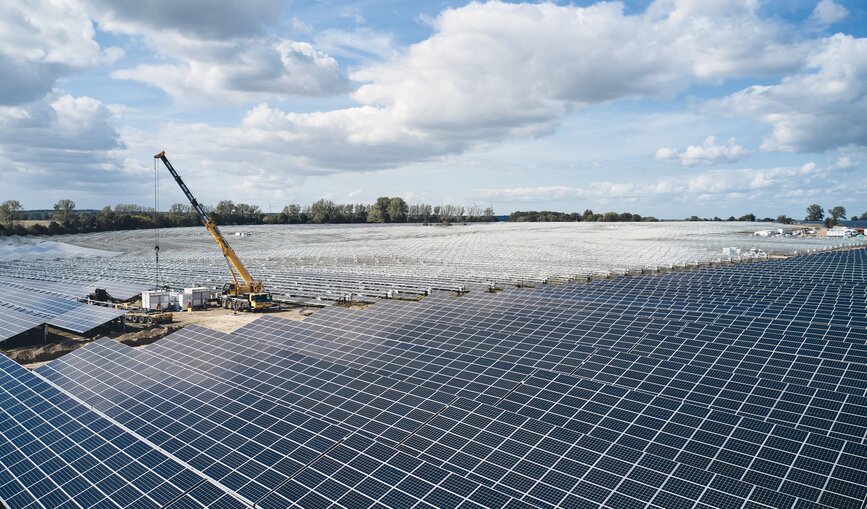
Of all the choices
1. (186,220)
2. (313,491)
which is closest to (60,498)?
(313,491)

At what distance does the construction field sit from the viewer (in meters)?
57.6

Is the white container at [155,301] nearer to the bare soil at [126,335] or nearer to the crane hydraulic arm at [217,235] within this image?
the bare soil at [126,335]

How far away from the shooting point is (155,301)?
5016cm

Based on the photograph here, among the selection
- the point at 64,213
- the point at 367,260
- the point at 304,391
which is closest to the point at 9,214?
the point at 64,213

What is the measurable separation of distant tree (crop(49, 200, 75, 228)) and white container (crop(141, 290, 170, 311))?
11728 centimetres

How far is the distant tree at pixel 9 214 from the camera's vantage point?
133 meters

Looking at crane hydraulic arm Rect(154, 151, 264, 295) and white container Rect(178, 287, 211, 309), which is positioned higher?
crane hydraulic arm Rect(154, 151, 264, 295)

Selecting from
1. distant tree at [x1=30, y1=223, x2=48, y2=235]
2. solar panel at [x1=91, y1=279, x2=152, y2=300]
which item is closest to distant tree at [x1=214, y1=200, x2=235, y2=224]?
distant tree at [x1=30, y1=223, x2=48, y2=235]

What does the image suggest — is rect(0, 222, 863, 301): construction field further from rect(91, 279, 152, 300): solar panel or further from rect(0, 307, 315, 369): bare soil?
rect(0, 307, 315, 369): bare soil

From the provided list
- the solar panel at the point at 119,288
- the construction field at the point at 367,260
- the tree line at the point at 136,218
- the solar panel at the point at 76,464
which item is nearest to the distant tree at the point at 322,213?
the tree line at the point at 136,218

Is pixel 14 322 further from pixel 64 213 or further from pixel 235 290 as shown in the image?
pixel 64 213

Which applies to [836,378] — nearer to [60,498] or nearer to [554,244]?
[60,498]

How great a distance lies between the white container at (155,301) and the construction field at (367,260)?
34.3 feet

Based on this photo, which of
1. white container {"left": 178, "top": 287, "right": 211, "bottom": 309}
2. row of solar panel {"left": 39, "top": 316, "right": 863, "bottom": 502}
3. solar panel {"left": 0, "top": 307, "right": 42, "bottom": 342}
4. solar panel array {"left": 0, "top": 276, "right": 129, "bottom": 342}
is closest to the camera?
row of solar panel {"left": 39, "top": 316, "right": 863, "bottom": 502}
